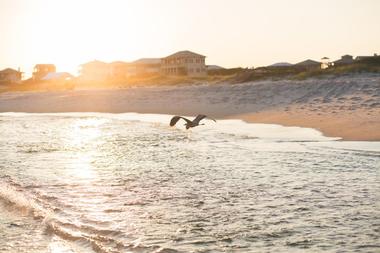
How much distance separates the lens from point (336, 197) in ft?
28.8

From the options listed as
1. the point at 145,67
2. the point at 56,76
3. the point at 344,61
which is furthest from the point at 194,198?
the point at 56,76

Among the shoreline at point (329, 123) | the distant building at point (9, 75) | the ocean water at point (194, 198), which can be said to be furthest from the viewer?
the distant building at point (9, 75)

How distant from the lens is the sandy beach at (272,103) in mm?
21781

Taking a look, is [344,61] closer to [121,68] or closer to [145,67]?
[145,67]

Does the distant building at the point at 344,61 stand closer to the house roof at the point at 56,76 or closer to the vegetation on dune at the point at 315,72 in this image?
the vegetation on dune at the point at 315,72

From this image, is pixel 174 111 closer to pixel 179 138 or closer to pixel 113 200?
pixel 179 138

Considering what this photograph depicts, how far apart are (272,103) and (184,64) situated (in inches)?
2483

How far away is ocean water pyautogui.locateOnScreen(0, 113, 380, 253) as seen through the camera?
669 cm

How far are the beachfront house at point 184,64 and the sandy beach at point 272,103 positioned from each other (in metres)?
41.2

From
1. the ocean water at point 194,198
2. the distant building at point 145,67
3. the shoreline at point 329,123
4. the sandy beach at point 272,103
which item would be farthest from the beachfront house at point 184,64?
the ocean water at point 194,198

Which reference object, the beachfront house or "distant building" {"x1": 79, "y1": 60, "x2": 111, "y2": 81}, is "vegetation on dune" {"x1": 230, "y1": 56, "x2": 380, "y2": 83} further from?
"distant building" {"x1": 79, "y1": 60, "x2": 111, "y2": 81}

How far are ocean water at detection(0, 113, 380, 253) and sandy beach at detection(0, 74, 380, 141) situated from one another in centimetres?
529

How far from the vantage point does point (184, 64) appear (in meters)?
94.6

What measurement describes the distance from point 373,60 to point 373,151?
3217 centimetres
